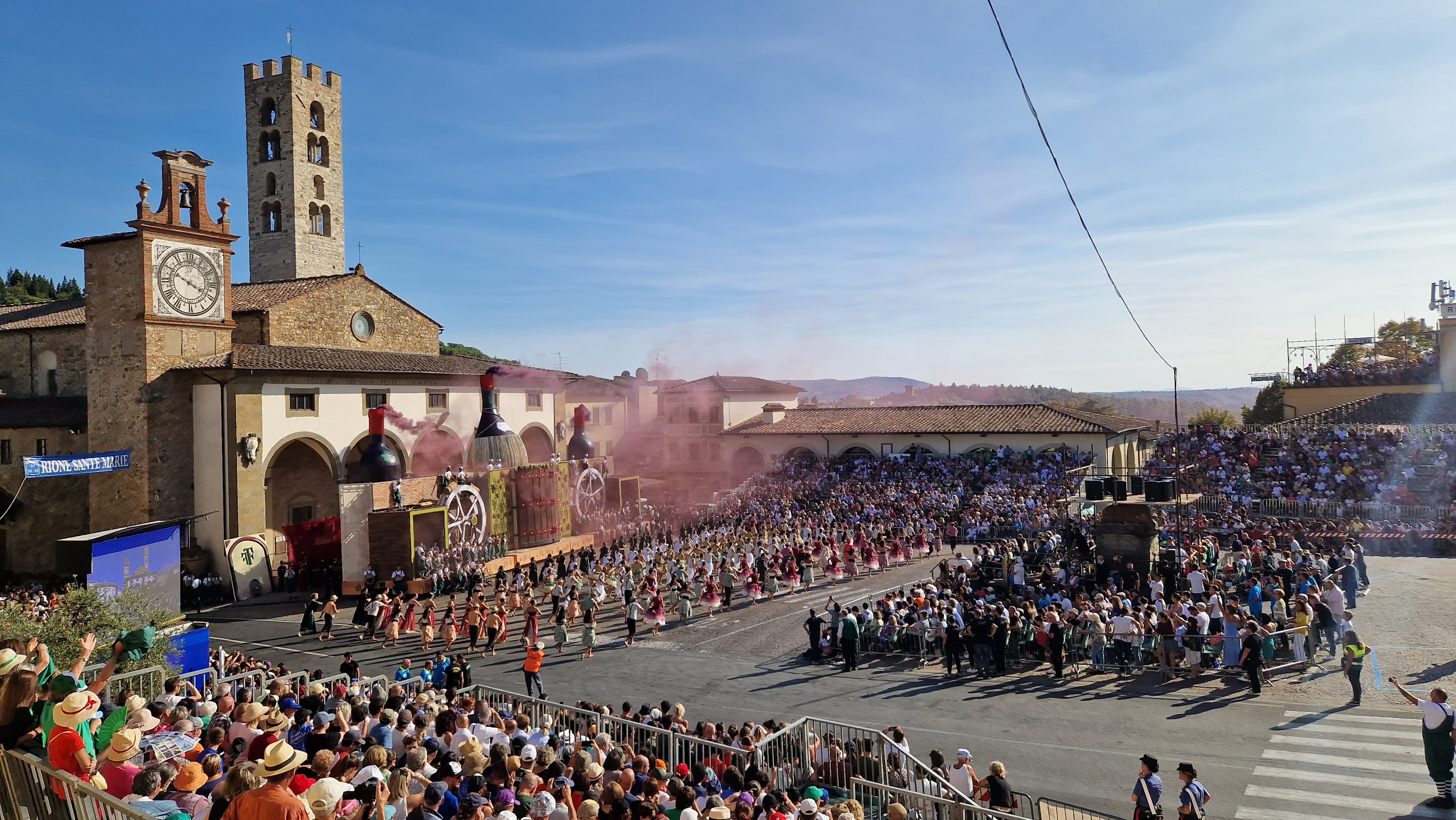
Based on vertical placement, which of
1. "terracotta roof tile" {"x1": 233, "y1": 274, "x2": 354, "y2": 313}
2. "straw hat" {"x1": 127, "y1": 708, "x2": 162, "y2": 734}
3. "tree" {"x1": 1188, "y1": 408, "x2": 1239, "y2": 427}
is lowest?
"straw hat" {"x1": 127, "y1": 708, "x2": 162, "y2": 734}

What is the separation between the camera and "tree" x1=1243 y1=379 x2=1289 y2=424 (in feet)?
208

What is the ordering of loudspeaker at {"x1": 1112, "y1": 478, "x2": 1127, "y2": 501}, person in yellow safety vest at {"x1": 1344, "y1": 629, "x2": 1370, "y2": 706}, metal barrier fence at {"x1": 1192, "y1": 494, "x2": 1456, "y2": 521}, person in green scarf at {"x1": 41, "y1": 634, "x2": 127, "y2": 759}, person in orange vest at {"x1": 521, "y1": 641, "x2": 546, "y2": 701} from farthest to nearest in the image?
metal barrier fence at {"x1": 1192, "y1": 494, "x2": 1456, "y2": 521}
loudspeaker at {"x1": 1112, "y1": 478, "x2": 1127, "y2": 501}
person in orange vest at {"x1": 521, "y1": 641, "x2": 546, "y2": 701}
person in yellow safety vest at {"x1": 1344, "y1": 629, "x2": 1370, "y2": 706}
person in green scarf at {"x1": 41, "y1": 634, "x2": 127, "y2": 759}

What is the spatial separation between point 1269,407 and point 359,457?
6988 centimetres

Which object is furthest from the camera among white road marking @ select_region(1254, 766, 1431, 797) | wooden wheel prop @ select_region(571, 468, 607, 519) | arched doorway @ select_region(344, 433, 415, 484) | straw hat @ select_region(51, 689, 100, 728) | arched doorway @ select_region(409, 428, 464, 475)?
wooden wheel prop @ select_region(571, 468, 607, 519)

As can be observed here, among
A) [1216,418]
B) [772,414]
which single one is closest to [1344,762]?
[772,414]

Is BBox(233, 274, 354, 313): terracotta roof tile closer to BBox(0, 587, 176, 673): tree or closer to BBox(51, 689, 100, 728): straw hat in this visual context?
BBox(0, 587, 176, 673): tree

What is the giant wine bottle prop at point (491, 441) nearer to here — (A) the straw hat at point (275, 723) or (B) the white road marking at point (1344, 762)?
(A) the straw hat at point (275, 723)

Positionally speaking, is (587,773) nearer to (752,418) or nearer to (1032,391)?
(752,418)

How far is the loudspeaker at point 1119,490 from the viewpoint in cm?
2170

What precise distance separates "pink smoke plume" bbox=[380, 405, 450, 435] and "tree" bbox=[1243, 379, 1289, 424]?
57450 millimetres

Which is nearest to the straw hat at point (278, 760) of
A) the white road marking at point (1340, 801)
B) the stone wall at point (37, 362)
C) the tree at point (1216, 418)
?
the white road marking at point (1340, 801)

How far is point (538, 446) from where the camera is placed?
1559 inches

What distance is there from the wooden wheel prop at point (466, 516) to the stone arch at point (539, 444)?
9.71 meters

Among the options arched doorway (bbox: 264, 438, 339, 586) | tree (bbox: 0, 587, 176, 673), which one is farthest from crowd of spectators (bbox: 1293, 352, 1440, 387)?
tree (bbox: 0, 587, 176, 673)
